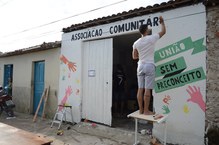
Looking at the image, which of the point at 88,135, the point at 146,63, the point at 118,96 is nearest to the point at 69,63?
the point at 118,96

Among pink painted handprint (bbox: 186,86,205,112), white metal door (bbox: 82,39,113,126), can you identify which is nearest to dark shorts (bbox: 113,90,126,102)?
white metal door (bbox: 82,39,113,126)

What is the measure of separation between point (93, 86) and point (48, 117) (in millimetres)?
2864

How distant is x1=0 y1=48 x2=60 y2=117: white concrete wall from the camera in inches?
302

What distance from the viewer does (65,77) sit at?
7.01 meters

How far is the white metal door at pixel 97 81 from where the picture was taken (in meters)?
5.75

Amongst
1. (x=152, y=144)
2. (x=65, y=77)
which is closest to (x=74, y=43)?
(x=65, y=77)

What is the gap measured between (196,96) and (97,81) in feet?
9.56

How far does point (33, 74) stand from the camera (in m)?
9.05

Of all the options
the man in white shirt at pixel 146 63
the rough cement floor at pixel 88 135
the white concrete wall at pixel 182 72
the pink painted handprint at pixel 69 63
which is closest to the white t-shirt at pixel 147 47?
the man in white shirt at pixel 146 63

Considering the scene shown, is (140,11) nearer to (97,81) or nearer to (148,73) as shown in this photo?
(148,73)

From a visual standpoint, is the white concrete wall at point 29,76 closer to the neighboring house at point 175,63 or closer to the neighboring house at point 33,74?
the neighboring house at point 33,74

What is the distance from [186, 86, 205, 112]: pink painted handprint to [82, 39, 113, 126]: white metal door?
7.39ft

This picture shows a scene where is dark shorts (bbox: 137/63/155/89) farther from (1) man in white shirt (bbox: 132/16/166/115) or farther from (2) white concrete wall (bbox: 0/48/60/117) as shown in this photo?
(2) white concrete wall (bbox: 0/48/60/117)

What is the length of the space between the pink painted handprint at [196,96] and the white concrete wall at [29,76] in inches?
195
